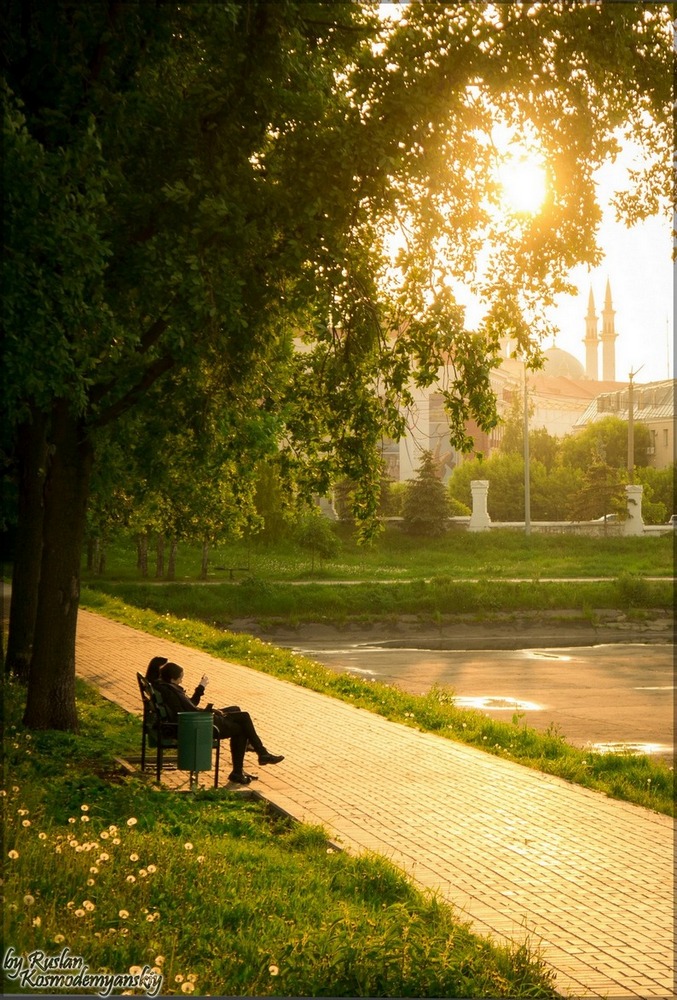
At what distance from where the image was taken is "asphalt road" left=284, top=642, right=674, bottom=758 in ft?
61.0

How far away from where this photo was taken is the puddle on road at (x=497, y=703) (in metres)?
21.1

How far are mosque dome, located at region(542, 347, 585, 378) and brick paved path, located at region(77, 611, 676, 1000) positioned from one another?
14823 centimetres

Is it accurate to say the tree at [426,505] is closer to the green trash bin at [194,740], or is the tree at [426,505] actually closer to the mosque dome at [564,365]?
the green trash bin at [194,740]

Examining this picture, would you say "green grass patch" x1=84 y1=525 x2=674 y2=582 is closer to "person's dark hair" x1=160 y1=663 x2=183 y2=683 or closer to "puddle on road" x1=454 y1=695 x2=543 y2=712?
"puddle on road" x1=454 y1=695 x2=543 y2=712

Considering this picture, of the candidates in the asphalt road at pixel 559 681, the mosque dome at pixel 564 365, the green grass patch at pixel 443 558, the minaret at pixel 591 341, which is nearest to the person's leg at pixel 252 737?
the asphalt road at pixel 559 681

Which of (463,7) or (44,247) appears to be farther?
(463,7)

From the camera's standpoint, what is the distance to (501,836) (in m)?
8.92

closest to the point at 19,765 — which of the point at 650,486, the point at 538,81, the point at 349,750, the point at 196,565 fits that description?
the point at 349,750

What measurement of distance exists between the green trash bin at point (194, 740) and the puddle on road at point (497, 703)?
10.8 m

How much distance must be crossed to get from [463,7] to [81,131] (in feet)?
10.9

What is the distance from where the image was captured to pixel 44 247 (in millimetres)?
8367

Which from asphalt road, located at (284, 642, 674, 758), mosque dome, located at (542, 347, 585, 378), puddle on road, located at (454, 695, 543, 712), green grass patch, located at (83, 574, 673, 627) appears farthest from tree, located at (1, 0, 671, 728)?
mosque dome, located at (542, 347, 585, 378)

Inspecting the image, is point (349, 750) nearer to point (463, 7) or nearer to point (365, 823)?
point (365, 823)

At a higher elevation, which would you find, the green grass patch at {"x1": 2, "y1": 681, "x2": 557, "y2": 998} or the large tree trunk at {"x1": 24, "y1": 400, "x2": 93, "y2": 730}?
the large tree trunk at {"x1": 24, "y1": 400, "x2": 93, "y2": 730}
